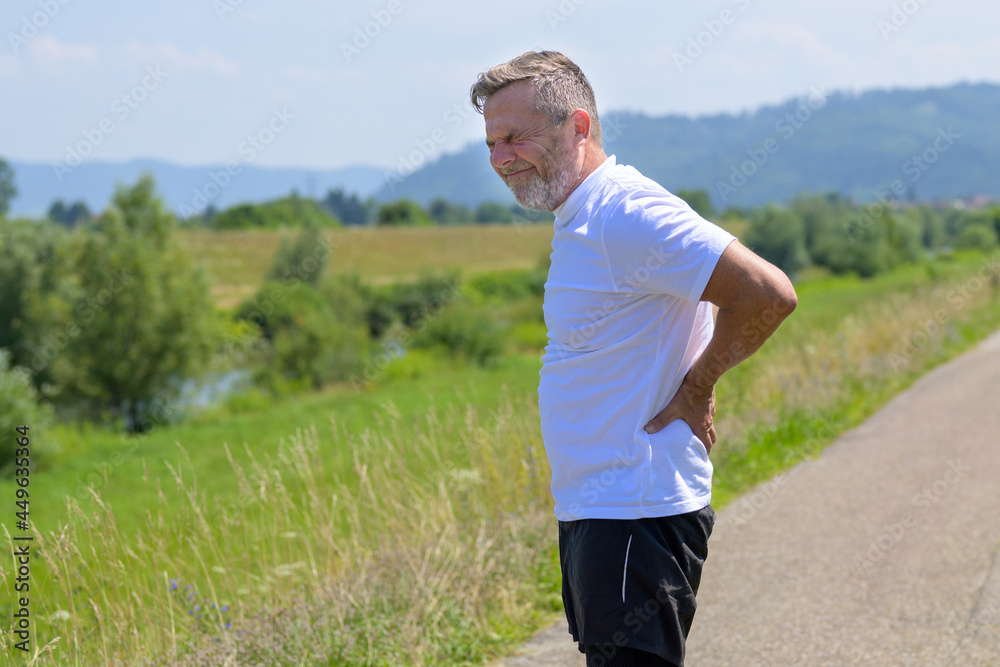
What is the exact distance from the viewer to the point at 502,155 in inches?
94.4

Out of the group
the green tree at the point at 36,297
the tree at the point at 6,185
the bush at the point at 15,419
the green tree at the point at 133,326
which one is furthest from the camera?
the tree at the point at 6,185

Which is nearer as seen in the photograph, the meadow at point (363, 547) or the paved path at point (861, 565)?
the meadow at point (363, 547)

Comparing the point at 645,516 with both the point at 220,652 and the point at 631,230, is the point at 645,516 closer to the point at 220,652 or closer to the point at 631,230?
the point at 631,230

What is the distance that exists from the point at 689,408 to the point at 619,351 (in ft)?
0.82

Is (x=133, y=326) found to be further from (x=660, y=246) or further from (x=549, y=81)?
(x=660, y=246)

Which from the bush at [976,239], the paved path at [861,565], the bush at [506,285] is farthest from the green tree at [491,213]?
the paved path at [861,565]

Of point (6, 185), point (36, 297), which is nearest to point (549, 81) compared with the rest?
point (36, 297)

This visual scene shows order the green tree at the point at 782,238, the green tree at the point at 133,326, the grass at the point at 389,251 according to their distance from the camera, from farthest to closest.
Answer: the grass at the point at 389,251 < the green tree at the point at 782,238 < the green tree at the point at 133,326

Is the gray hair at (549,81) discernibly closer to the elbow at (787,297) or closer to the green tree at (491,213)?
the elbow at (787,297)

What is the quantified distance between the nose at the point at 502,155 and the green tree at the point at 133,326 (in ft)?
107

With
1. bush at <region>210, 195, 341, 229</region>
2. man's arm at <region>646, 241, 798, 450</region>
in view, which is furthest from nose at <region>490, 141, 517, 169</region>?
bush at <region>210, 195, 341, 229</region>

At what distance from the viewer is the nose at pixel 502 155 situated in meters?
2.38

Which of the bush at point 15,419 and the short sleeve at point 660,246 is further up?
the short sleeve at point 660,246

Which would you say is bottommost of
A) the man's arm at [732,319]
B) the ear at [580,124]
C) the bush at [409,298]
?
the bush at [409,298]
